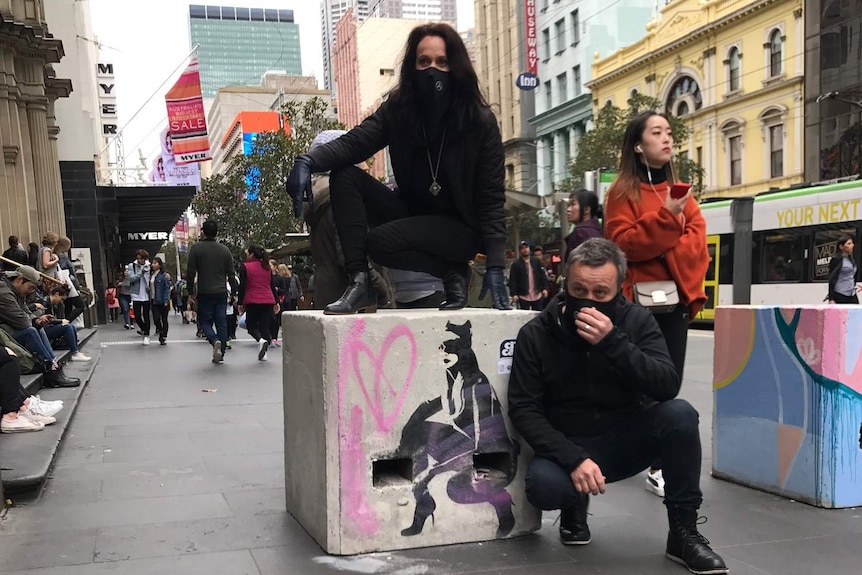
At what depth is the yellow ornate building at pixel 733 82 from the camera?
31719mm

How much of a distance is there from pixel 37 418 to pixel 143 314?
9716 mm

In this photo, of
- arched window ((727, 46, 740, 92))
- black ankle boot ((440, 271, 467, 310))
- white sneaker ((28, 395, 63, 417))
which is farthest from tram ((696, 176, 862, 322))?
arched window ((727, 46, 740, 92))

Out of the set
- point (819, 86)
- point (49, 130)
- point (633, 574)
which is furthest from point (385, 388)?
point (819, 86)

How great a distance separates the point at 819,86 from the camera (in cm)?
2933

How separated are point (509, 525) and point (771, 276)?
53.6 ft

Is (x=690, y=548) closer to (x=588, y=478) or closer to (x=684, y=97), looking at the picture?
(x=588, y=478)

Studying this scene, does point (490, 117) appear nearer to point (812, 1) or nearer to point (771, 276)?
point (771, 276)

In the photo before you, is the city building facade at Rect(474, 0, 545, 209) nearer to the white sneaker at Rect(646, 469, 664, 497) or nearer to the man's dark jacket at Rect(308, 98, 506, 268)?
the white sneaker at Rect(646, 469, 664, 497)

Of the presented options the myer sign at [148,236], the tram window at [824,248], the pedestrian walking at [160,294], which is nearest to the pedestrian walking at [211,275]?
the pedestrian walking at [160,294]

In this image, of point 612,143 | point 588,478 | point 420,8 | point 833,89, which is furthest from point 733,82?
point 420,8

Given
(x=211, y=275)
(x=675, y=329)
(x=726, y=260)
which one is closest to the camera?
(x=675, y=329)

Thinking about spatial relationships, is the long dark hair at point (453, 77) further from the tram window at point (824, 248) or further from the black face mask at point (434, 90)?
the tram window at point (824, 248)

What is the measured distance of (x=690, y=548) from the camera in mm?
2867

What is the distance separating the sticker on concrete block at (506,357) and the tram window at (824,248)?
14.8 metres
